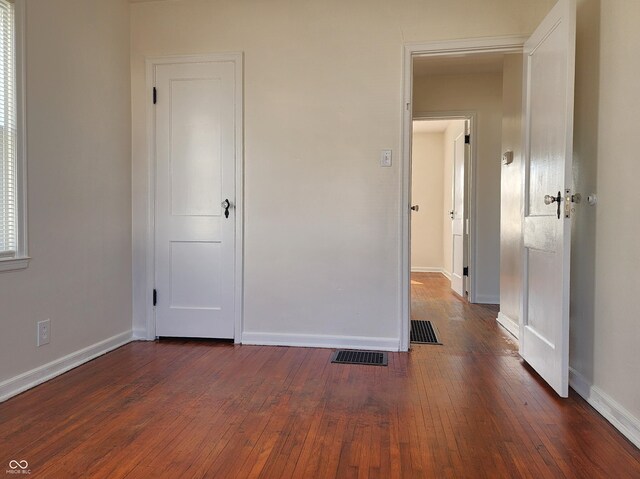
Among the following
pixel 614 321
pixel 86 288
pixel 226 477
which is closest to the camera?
pixel 226 477

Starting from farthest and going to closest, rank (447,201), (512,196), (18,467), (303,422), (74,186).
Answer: (447,201), (512,196), (74,186), (303,422), (18,467)

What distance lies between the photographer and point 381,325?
2.93m

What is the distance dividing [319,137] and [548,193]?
4.75 feet

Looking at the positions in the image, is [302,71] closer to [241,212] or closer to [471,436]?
[241,212]

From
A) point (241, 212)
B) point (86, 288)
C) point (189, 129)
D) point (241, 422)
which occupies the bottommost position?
point (241, 422)

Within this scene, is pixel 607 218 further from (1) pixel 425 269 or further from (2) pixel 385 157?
(1) pixel 425 269

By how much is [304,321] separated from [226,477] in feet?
5.23

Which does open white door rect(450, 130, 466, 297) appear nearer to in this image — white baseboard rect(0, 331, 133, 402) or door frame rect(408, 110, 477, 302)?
door frame rect(408, 110, 477, 302)

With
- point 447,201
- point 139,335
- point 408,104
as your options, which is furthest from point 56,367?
point 447,201

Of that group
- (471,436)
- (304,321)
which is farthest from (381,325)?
(471,436)

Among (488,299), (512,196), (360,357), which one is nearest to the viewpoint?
(360,357)

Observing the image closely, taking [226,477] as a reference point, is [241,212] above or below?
above

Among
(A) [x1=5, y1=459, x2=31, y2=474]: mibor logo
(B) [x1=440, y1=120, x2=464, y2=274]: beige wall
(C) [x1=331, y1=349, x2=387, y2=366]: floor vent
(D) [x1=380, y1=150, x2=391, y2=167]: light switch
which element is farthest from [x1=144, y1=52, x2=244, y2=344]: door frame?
(B) [x1=440, y1=120, x2=464, y2=274]: beige wall

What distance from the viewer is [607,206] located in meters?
1.95
